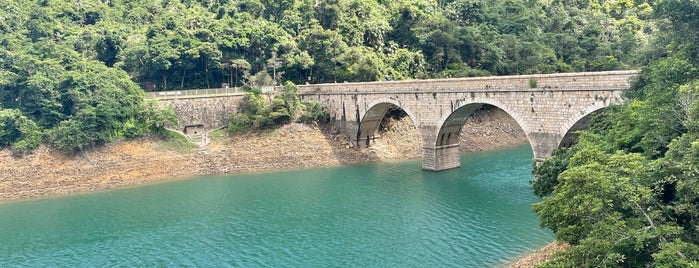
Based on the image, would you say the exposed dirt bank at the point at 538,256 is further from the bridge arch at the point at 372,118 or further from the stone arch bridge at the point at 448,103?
the bridge arch at the point at 372,118

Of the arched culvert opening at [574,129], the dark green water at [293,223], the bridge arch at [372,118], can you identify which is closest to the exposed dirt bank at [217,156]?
the bridge arch at [372,118]

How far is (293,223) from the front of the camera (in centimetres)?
2566

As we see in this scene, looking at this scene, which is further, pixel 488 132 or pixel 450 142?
pixel 488 132

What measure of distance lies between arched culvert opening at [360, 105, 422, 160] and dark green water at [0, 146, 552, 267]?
609 centimetres

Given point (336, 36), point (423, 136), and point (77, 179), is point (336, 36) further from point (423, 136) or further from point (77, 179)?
point (77, 179)

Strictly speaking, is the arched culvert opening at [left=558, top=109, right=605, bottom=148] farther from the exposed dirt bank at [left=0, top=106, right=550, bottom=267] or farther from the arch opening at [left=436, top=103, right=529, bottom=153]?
the exposed dirt bank at [left=0, top=106, right=550, bottom=267]

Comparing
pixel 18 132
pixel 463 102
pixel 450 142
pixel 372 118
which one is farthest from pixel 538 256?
pixel 18 132

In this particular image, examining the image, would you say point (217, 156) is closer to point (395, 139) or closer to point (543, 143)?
point (395, 139)

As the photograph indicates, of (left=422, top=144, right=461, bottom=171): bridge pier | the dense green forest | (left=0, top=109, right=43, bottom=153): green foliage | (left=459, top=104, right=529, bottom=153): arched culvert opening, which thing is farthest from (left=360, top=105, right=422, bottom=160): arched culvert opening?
(left=0, top=109, right=43, bottom=153): green foliage

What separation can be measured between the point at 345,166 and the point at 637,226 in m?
29.6

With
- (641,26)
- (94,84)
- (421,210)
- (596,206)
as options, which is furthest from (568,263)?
(641,26)

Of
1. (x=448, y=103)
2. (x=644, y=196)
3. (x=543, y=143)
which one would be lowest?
(x=543, y=143)

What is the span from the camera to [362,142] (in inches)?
1736

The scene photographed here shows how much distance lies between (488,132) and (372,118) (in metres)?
11.3
